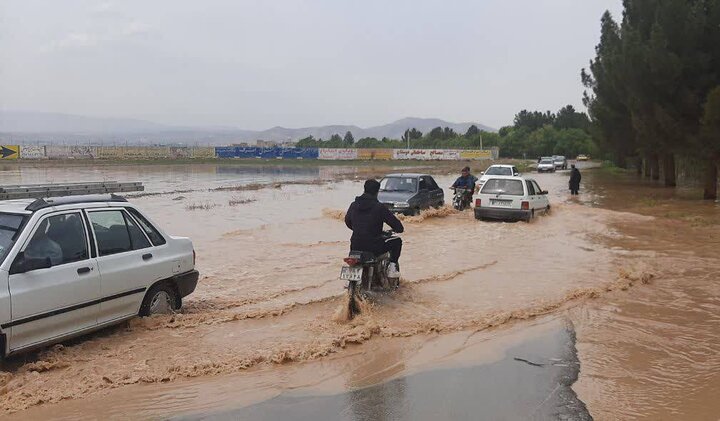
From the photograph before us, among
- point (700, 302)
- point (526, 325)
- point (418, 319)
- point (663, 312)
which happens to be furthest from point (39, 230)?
point (700, 302)

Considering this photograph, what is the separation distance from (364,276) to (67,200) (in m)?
3.70

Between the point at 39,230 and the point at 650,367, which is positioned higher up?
the point at 39,230

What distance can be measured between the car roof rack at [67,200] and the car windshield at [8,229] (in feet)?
0.50

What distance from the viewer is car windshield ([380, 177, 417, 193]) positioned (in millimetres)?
19953

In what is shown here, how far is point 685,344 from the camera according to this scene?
698cm

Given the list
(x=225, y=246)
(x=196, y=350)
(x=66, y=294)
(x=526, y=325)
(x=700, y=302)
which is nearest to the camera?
(x=66, y=294)

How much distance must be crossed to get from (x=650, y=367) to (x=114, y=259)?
569 cm

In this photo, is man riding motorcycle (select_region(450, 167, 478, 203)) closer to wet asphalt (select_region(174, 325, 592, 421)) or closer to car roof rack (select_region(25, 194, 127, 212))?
wet asphalt (select_region(174, 325, 592, 421))

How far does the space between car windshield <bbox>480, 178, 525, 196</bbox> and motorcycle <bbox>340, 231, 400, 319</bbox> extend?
10.1 metres

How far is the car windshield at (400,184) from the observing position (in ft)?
65.5

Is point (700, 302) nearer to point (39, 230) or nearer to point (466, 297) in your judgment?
point (466, 297)

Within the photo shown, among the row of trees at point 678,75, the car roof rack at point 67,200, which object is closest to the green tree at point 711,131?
the row of trees at point 678,75

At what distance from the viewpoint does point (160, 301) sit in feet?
24.5

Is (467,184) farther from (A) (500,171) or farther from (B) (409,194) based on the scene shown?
(A) (500,171)
